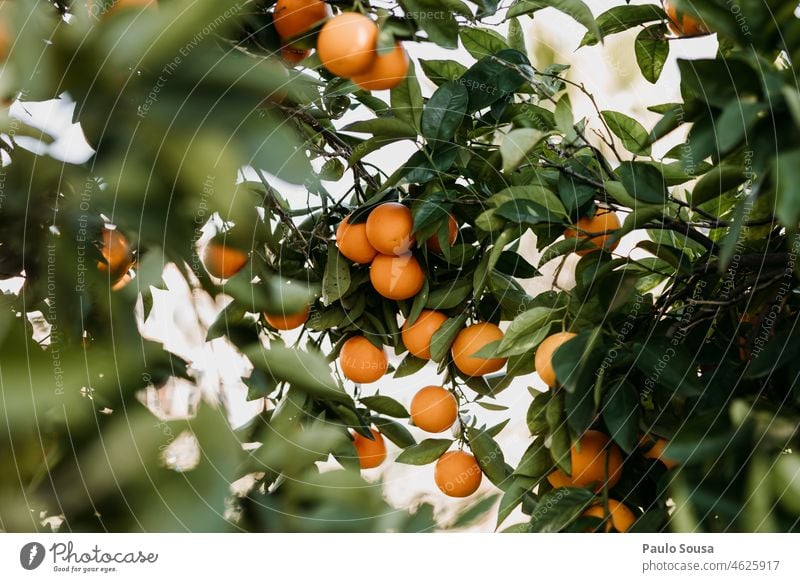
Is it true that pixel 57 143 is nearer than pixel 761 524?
Yes

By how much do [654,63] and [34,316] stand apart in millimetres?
473

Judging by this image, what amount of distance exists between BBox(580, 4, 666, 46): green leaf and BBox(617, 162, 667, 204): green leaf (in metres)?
0.12

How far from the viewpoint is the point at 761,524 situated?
0.43 meters

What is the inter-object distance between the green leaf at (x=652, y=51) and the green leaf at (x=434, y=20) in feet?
0.71

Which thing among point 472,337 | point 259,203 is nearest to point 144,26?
point 259,203

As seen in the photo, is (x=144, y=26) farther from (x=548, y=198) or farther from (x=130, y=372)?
(x=548, y=198)

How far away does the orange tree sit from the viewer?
27 centimetres

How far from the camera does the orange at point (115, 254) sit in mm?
347

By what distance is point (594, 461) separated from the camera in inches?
19.0

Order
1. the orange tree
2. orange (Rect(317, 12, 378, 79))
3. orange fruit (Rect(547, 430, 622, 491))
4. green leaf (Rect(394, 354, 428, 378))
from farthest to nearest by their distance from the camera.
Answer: green leaf (Rect(394, 354, 428, 378)), orange fruit (Rect(547, 430, 622, 491)), orange (Rect(317, 12, 378, 79)), the orange tree

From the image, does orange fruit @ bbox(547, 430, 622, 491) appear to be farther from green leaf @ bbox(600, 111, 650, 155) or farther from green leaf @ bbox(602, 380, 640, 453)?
green leaf @ bbox(600, 111, 650, 155)

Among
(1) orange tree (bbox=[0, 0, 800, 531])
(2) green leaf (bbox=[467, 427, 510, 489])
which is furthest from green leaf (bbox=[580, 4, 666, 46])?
(2) green leaf (bbox=[467, 427, 510, 489])

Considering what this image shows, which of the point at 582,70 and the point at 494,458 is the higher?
the point at 582,70
